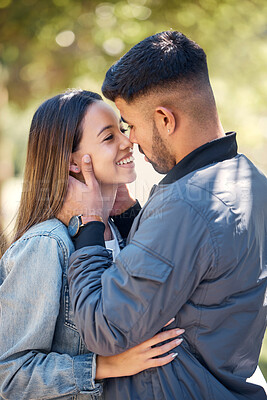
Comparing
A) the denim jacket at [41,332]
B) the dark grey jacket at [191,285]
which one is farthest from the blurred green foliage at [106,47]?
the dark grey jacket at [191,285]

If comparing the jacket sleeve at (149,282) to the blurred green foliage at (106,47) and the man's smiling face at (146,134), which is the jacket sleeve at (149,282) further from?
the blurred green foliage at (106,47)

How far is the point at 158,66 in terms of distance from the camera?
195 cm

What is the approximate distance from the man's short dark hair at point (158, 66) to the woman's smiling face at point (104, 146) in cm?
43

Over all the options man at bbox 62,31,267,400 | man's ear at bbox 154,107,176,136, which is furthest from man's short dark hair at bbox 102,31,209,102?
man's ear at bbox 154,107,176,136

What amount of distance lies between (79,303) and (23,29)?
15.0ft

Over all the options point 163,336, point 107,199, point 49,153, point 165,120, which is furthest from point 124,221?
point 163,336

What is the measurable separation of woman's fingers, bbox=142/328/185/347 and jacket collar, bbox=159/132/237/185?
643 millimetres

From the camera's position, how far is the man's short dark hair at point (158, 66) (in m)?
1.95

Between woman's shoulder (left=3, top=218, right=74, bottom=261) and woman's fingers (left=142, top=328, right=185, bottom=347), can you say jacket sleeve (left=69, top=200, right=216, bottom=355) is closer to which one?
woman's fingers (left=142, top=328, right=185, bottom=347)

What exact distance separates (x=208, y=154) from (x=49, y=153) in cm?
95

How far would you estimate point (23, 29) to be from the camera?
5.37m

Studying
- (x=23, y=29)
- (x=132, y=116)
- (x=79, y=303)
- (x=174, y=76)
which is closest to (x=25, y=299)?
(x=79, y=303)

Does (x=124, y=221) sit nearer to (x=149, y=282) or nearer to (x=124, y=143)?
(x=124, y=143)

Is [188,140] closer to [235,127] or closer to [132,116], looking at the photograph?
[132,116]
